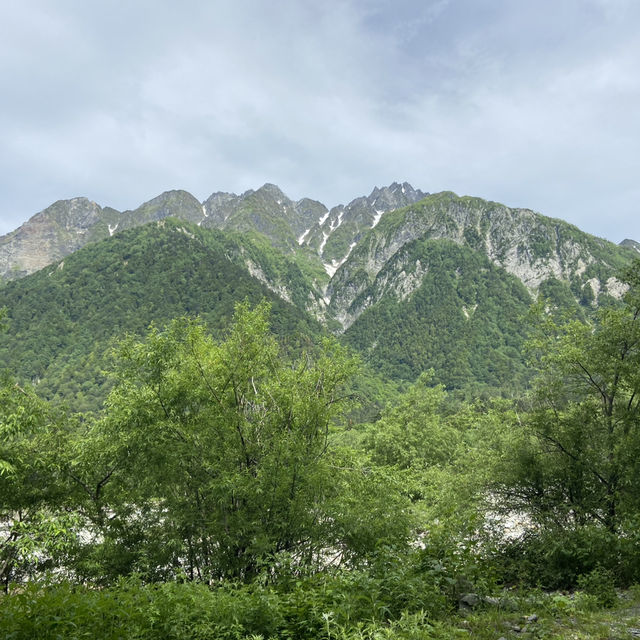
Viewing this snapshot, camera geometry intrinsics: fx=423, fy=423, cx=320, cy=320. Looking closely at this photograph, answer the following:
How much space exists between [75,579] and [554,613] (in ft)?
45.7

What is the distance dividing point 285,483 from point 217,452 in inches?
112

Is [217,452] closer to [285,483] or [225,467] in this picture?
[225,467]

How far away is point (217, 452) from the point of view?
46.7 ft

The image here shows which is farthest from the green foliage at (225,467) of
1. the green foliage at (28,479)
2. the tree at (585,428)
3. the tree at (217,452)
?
the tree at (585,428)

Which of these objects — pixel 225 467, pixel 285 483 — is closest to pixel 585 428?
pixel 285 483

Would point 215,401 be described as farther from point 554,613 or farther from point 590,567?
point 590,567

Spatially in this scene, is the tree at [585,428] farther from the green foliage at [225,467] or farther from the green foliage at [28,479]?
the green foliage at [28,479]

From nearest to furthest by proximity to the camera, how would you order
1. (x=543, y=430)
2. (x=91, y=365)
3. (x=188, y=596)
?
(x=188, y=596)
(x=543, y=430)
(x=91, y=365)

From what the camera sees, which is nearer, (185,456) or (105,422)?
(185,456)

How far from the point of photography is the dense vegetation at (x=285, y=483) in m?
11.5

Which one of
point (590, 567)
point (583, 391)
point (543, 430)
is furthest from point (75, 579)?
point (583, 391)

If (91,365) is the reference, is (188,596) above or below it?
below

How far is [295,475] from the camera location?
43.0 feet

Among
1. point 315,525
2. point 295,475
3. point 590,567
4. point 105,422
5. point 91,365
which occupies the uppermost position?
point 91,365
